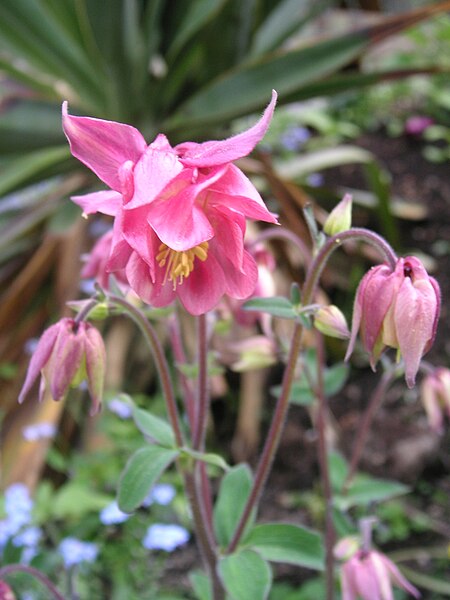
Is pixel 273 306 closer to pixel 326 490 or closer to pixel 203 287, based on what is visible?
pixel 203 287

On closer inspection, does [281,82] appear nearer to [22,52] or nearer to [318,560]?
[22,52]

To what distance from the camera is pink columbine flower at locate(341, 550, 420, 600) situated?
85 cm

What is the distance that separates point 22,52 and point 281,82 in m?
0.73

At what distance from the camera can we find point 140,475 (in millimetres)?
731

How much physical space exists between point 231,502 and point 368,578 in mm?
174

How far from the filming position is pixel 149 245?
56 centimetres

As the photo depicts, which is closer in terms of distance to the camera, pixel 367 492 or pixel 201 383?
pixel 201 383

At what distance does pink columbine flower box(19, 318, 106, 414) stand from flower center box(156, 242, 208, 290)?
110mm

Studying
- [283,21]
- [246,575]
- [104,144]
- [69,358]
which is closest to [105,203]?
[104,144]

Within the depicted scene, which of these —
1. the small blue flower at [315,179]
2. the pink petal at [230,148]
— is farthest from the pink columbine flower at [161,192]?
the small blue flower at [315,179]

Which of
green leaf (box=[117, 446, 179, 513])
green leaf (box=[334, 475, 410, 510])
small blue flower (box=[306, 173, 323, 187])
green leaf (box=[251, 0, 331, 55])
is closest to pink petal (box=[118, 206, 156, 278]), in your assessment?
green leaf (box=[117, 446, 179, 513])

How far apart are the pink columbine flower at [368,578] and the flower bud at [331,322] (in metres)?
0.32

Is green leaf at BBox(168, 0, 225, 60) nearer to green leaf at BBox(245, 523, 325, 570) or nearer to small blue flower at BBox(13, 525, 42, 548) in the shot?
small blue flower at BBox(13, 525, 42, 548)

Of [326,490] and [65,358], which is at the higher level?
[65,358]
